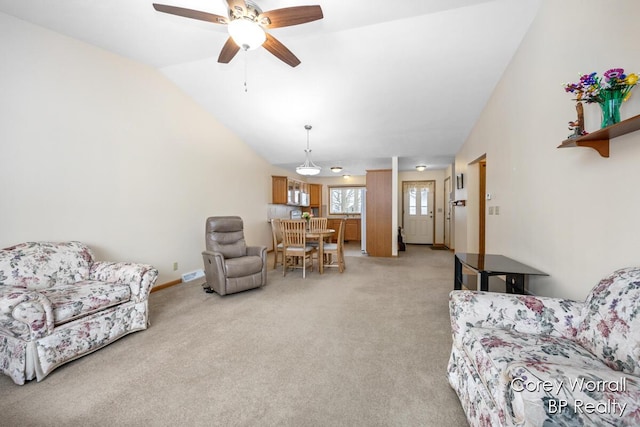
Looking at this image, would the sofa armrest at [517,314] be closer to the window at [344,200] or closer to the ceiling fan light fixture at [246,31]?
the ceiling fan light fixture at [246,31]

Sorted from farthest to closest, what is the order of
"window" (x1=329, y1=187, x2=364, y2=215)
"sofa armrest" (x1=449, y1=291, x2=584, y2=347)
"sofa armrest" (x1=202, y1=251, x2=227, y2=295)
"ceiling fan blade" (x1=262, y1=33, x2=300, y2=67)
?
"window" (x1=329, y1=187, x2=364, y2=215)
"sofa armrest" (x1=202, y1=251, x2=227, y2=295)
"ceiling fan blade" (x1=262, y1=33, x2=300, y2=67)
"sofa armrest" (x1=449, y1=291, x2=584, y2=347)

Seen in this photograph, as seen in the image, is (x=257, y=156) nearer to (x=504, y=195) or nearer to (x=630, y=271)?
(x=504, y=195)

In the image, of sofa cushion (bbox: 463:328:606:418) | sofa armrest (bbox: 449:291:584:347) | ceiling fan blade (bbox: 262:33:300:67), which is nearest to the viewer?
sofa cushion (bbox: 463:328:606:418)

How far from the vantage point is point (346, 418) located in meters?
1.31

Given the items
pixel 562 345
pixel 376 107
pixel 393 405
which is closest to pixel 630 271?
pixel 562 345

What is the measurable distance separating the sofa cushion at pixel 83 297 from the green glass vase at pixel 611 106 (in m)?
3.47

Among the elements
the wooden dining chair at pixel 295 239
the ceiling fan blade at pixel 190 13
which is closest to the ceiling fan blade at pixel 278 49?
the ceiling fan blade at pixel 190 13

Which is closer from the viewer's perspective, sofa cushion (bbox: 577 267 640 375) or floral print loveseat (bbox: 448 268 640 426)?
floral print loveseat (bbox: 448 268 640 426)

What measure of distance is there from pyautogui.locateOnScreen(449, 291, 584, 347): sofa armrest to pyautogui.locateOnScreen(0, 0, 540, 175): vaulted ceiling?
2.52m

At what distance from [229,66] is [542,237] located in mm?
3893

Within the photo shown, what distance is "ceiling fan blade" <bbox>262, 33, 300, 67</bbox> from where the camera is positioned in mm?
2127

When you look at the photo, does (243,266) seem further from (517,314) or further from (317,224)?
(517,314)

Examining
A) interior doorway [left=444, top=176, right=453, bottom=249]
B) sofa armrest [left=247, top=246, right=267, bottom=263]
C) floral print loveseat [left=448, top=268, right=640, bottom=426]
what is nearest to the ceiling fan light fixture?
floral print loveseat [left=448, top=268, right=640, bottom=426]

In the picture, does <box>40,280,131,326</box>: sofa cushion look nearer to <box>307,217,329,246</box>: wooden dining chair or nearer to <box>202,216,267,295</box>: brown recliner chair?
<box>202,216,267,295</box>: brown recliner chair
